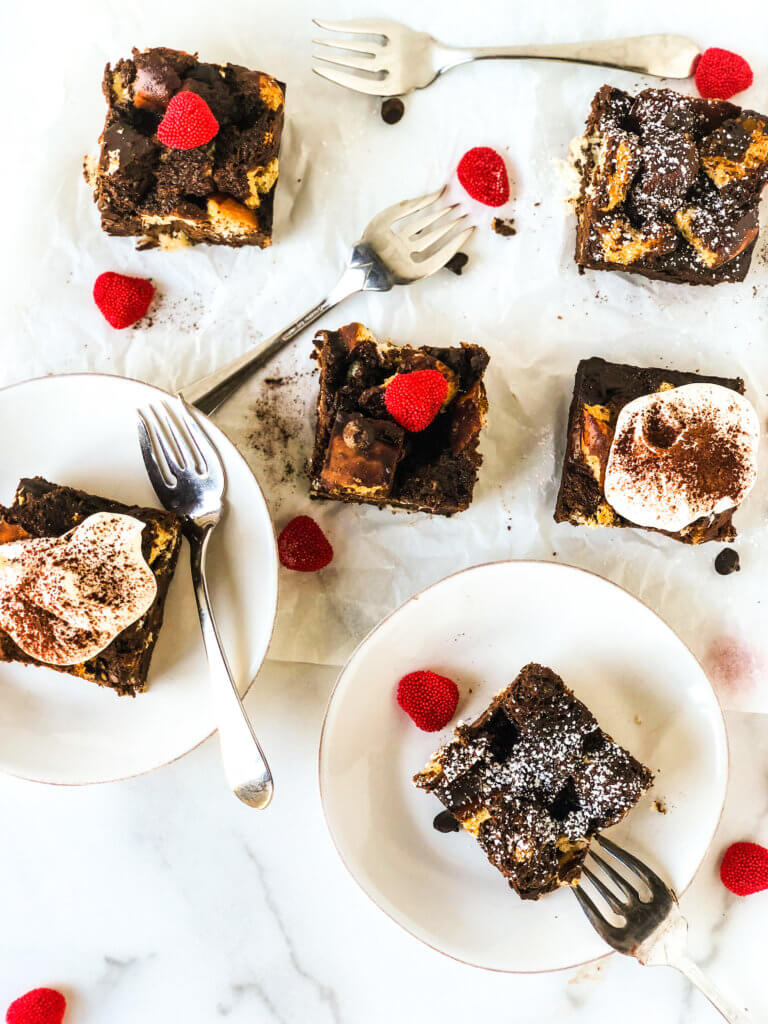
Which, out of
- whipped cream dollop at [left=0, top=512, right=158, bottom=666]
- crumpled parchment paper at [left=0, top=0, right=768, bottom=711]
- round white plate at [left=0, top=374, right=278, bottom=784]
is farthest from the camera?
crumpled parchment paper at [left=0, top=0, right=768, bottom=711]

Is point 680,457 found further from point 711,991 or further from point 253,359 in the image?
point 711,991

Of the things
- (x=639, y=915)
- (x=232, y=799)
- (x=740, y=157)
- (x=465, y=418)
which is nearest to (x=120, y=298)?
(x=465, y=418)

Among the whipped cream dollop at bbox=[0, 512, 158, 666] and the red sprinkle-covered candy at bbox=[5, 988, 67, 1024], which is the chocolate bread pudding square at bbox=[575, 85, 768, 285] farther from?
the red sprinkle-covered candy at bbox=[5, 988, 67, 1024]

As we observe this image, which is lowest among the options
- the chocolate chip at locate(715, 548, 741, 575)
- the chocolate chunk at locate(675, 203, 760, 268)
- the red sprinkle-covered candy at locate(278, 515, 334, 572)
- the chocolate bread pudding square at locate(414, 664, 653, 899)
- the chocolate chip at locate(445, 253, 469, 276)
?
the chocolate bread pudding square at locate(414, 664, 653, 899)

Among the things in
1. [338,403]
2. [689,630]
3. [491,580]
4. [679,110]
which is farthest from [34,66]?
A: [689,630]

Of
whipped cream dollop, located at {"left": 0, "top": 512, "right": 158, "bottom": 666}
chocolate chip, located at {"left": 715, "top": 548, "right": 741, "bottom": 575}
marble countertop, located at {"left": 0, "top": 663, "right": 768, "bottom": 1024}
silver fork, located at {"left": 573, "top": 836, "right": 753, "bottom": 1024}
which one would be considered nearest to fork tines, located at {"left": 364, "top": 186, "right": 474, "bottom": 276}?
whipped cream dollop, located at {"left": 0, "top": 512, "right": 158, "bottom": 666}
